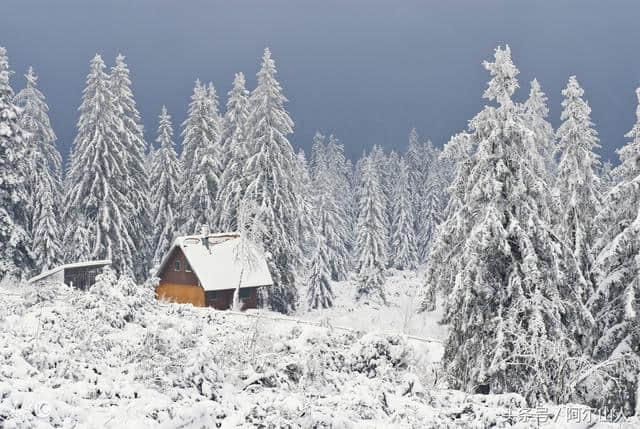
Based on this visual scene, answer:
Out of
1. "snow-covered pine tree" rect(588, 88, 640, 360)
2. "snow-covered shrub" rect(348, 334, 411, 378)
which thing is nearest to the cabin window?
"snow-covered pine tree" rect(588, 88, 640, 360)

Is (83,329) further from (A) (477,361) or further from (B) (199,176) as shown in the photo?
(B) (199,176)

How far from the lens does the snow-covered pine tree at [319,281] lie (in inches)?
2030

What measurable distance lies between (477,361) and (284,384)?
27.1 ft

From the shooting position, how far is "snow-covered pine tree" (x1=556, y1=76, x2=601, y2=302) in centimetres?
2503

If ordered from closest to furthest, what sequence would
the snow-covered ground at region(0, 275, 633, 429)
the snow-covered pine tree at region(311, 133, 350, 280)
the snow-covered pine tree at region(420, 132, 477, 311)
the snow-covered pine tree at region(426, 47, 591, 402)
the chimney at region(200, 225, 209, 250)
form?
the snow-covered ground at region(0, 275, 633, 429)
the snow-covered pine tree at region(426, 47, 591, 402)
the snow-covered pine tree at region(420, 132, 477, 311)
the chimney at region(200, 225, 209, 250)
the snow-covered pine tree at region(311, 133, 350, 280)

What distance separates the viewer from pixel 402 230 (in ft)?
237

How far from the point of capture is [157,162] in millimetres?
43562

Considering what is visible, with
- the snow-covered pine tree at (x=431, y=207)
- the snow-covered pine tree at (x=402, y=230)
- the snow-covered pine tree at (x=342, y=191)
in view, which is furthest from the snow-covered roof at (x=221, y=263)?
the snow-covered pine tree at (x=431, y=207)

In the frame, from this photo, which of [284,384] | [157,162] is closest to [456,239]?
[284,384]

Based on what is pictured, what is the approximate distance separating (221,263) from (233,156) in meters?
7.44

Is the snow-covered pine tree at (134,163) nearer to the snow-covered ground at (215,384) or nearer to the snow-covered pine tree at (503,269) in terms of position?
the snow-covered ground at (215,384)

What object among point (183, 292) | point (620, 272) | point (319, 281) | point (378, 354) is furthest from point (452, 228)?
point (319, 281)

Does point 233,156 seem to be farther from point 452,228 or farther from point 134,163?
point 452,228

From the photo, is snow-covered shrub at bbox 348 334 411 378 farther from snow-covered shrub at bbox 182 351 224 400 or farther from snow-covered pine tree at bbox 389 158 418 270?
snow-covered pine tree at bbox 389 158 418 270
